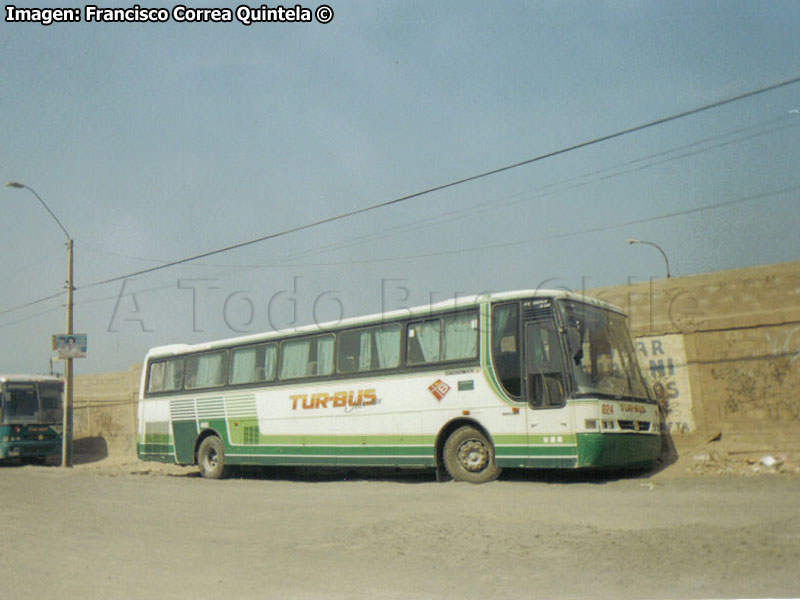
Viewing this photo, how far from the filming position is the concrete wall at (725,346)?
42.4ft

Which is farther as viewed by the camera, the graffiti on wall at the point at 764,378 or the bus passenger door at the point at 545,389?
the graffiti on wall at the point at 764,378

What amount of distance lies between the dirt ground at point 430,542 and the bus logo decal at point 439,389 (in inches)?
62.0

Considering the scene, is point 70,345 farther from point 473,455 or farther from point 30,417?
point 473,455

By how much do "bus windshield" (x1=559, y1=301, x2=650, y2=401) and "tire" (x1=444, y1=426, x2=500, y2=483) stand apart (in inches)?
77.6

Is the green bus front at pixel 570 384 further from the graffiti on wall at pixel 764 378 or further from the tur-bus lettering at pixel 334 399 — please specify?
the tur-bus lettering at pixel 334 399

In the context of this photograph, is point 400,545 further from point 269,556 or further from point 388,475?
point 388,475

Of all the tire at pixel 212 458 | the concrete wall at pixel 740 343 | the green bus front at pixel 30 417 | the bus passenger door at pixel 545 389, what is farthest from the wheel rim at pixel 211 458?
the green bus front at pixel 30 417

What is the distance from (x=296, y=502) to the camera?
35.9ft

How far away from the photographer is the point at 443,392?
12781 mm

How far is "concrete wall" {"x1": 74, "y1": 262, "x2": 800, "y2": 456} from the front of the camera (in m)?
12.9

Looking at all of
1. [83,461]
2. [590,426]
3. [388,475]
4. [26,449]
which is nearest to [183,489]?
[388,475]

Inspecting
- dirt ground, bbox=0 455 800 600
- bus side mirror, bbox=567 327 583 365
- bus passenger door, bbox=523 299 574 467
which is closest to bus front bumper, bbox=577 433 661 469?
bus passenger door, bbox=523 299 574 467

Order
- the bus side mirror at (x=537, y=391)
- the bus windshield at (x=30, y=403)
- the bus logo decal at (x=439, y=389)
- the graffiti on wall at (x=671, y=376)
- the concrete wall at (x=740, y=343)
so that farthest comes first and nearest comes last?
the bus windshield at (x=30, y=403), the graffiti on wall at (x=671, y=376), the concrete wall at (x=740, y=343), the bus logo decal at (x=439, y=389), the bus side mirror at (x=537, y=391)

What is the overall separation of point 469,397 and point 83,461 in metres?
21.2
